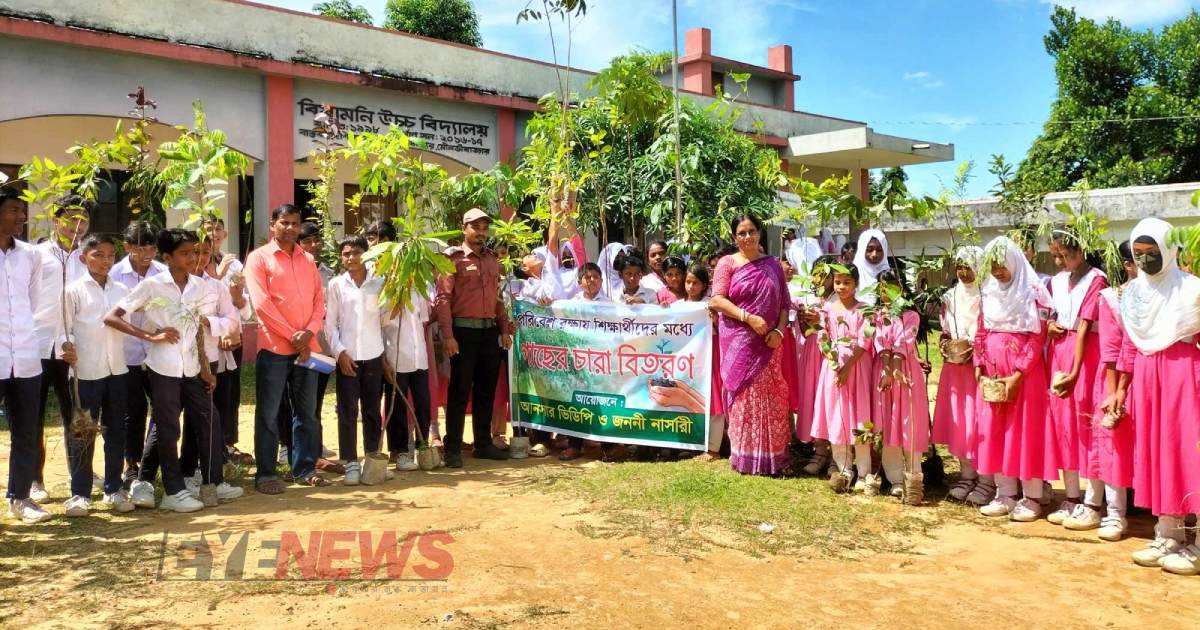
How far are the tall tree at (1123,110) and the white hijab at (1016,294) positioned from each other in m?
18.3

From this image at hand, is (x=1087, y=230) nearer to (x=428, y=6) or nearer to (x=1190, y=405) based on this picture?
(x=1190, y=405)

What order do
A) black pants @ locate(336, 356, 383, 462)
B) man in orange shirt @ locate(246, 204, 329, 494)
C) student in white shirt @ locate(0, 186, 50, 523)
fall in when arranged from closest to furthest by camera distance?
1. student in white shirt @ locate(0, 186, 50, 523)
2. man in orange shirt @ locate(246, 204, 329, 494)
3. black pants @ locate(336, 356, 383, 462)

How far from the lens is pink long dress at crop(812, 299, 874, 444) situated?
557 centimetres

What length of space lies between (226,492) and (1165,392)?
16.9 feet

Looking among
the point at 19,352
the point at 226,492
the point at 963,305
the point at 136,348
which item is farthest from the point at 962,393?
the point at 19,352

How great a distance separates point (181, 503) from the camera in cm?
528

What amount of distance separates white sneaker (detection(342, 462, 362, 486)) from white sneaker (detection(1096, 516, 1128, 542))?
14.4 feet

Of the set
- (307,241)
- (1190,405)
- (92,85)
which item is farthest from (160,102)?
(1190,405)

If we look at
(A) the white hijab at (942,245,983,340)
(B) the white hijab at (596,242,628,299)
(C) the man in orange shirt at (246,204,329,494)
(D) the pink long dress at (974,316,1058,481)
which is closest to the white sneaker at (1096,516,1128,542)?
(D) the pink long dress at (974,316,1058,481)

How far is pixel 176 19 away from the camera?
11.0 m

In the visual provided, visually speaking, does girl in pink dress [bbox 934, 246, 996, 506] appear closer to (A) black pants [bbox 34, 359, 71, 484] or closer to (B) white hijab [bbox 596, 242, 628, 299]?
(B) white hijab [bbox 596, 242, 628, 299]

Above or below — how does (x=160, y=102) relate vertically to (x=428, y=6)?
below

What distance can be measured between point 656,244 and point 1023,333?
Result: 3339mm

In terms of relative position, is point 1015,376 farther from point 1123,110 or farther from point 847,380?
point 1123,110
